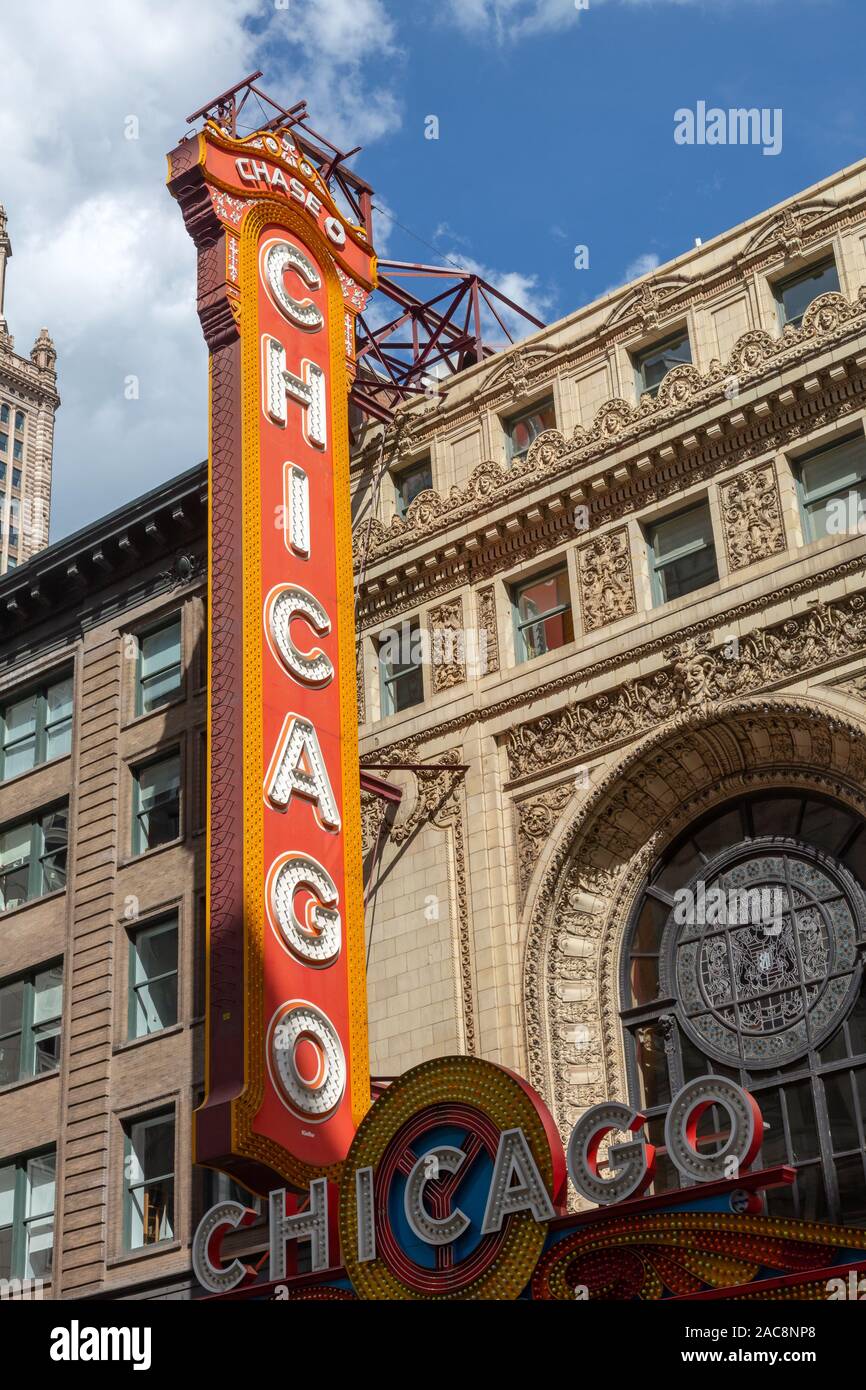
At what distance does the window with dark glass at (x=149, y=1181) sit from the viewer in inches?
1171

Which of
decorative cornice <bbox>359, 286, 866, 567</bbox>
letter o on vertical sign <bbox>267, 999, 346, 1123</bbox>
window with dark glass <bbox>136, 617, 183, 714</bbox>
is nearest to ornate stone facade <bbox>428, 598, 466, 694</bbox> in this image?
decorative cornice <bbox>359, 286, 866, 567</bbox>

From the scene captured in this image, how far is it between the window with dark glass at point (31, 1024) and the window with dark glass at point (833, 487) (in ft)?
52.4

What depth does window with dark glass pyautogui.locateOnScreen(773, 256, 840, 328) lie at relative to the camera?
27603 mm

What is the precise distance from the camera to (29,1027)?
33.5 meters

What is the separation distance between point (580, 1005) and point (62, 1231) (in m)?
10.1

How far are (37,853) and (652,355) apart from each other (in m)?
15.1

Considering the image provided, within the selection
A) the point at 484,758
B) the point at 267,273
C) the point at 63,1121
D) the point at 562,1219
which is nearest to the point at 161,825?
the point at 63,1121

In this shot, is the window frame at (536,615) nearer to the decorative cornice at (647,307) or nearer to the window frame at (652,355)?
the window frame at (652,355)

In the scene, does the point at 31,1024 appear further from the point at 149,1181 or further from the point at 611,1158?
the point at 611,1158

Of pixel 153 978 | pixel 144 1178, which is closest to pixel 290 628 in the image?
pixel 153 978

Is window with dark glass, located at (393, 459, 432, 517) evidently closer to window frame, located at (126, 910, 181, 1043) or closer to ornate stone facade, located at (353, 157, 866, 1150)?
ornate stone facade, located at (353, 157, 866, 1150)
